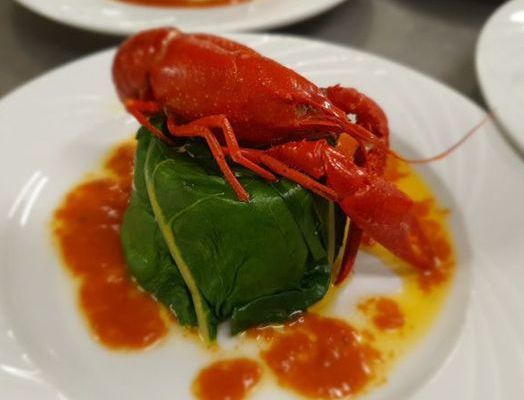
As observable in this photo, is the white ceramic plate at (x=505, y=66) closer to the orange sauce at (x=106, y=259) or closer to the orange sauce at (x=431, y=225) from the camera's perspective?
the orange sauce at (x=431, y=225)

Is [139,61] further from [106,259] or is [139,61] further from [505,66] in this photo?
[505,66]

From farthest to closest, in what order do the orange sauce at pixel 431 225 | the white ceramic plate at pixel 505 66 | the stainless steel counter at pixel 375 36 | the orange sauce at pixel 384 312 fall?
the stainless steel counter at pixel 375 36, the white ceramic plate at pixel 505 66, the orange sauce at pixel 431 225, the orange sauce at pixel 384 312

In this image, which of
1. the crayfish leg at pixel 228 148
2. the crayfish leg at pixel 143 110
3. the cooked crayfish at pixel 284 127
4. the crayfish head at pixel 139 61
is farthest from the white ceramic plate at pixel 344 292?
the crayfish leg at pixel 228 148

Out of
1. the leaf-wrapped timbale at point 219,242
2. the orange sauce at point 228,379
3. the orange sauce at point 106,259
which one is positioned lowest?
the orange sauce at point 228,379

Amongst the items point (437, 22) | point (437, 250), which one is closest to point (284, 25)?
point (437, 22)

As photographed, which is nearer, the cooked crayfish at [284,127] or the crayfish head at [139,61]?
the cooked crayfish at [284,127]

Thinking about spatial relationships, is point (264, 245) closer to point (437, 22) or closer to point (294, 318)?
point (294, 318)

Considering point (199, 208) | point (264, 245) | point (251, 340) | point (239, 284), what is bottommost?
point (251, 340)
